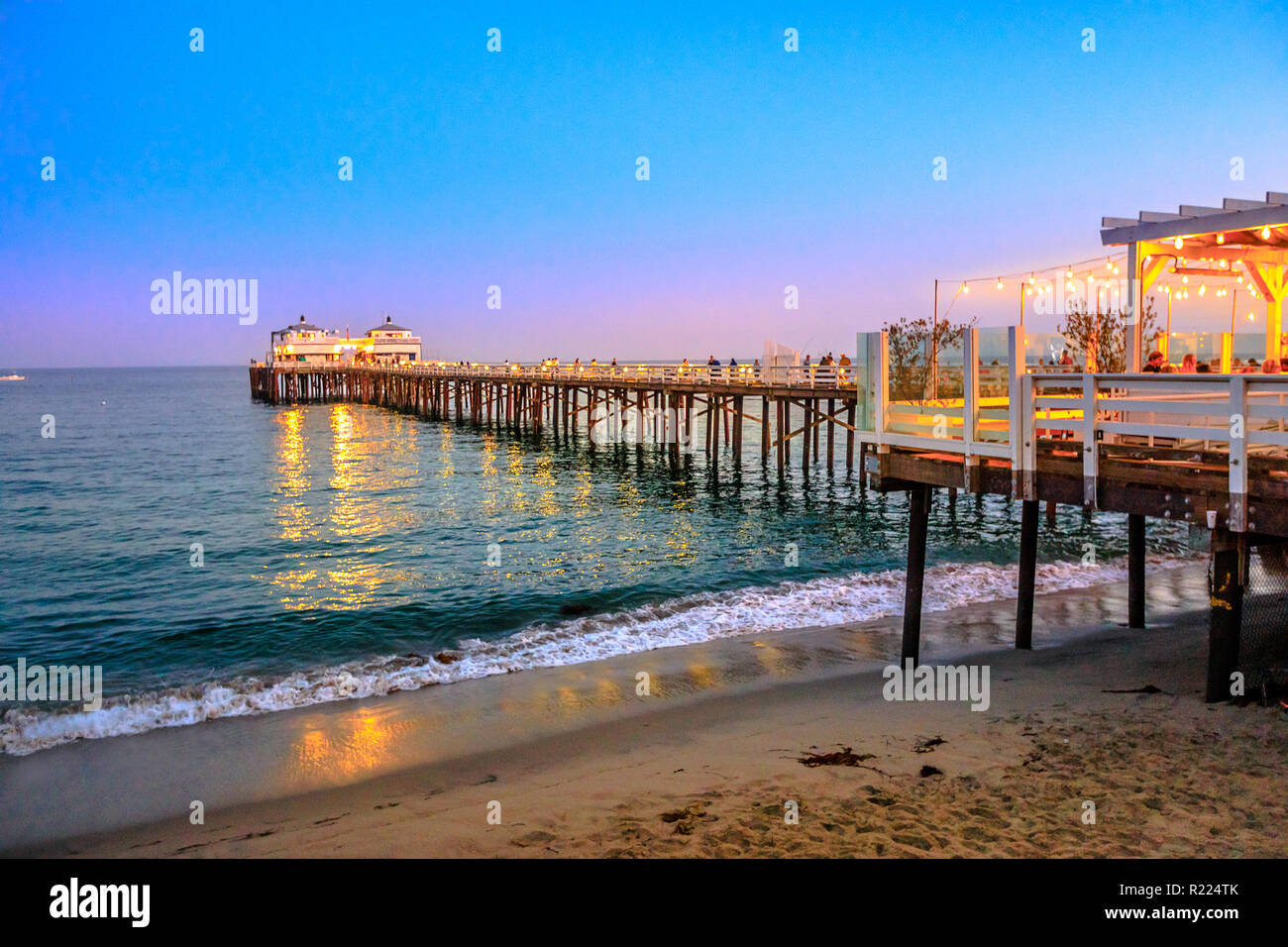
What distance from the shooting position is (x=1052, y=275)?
12.2m

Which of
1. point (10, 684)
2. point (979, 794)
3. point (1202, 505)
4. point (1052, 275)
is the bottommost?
point (10, 684)

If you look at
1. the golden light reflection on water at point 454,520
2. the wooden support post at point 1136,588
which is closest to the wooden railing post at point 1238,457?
the wooden support post at point 1136,588

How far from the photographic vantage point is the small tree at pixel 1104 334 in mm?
16312

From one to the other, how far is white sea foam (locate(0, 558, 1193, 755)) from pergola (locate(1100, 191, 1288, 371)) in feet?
18.5

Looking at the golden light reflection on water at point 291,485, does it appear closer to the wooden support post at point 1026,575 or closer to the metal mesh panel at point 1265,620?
the wooden support post at point 1026,575

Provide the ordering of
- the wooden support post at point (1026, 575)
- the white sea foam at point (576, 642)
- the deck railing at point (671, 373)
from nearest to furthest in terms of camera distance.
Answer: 1. the white sea foam at point (576, 642)
2. the wooden support post at point (1026, 575)
3. the deck railing at point (671, 373)

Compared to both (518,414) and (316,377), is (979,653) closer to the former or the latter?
(518,414)

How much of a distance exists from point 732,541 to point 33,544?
16.1 metres

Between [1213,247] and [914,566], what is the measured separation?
461 cm

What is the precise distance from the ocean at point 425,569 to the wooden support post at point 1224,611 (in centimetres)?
616

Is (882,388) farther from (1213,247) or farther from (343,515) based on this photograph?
(343,515)

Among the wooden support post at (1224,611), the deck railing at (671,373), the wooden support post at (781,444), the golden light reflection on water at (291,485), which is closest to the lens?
the wooden support post at (1224,611)

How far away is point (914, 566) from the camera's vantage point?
965 centimetres
